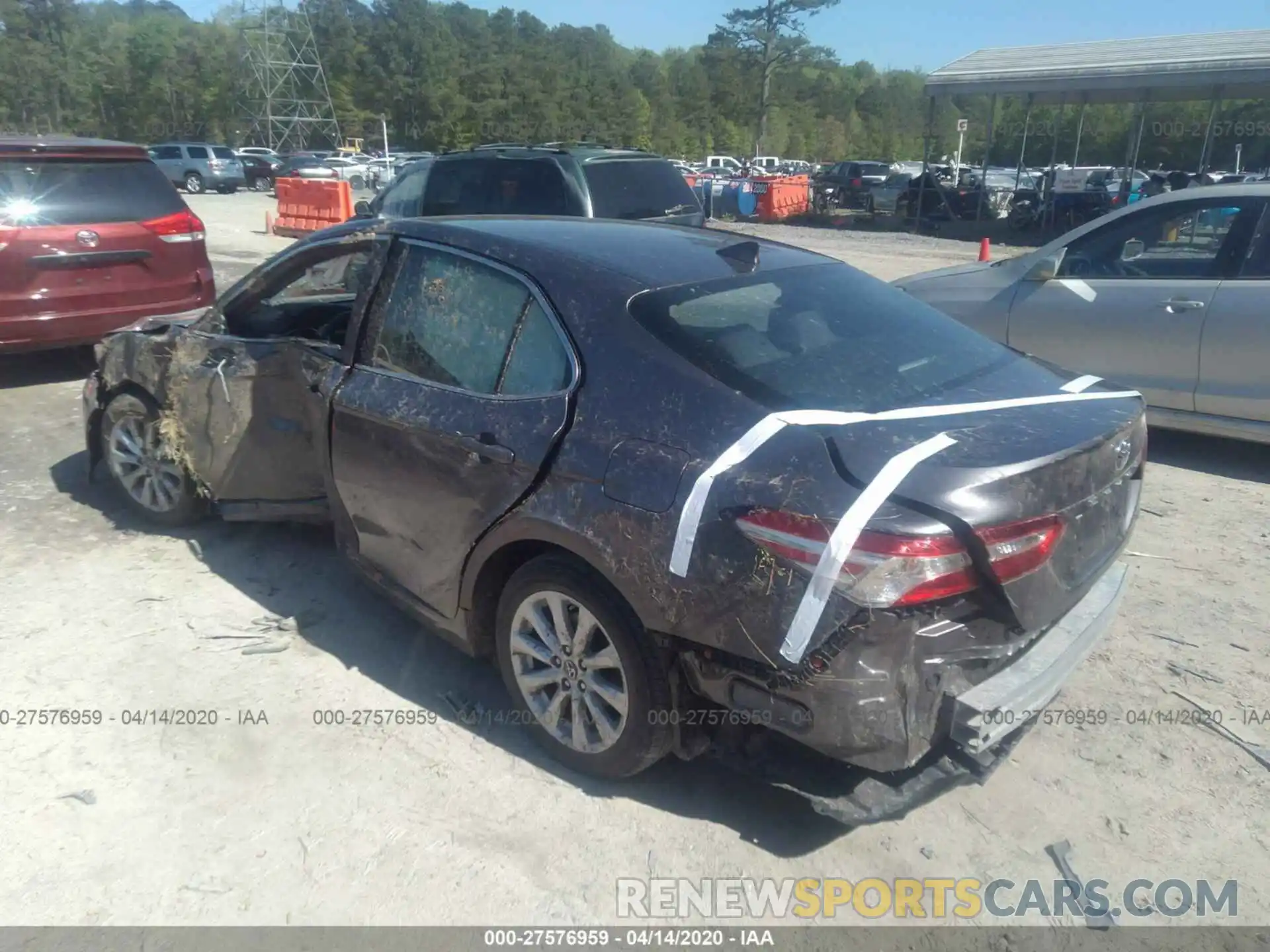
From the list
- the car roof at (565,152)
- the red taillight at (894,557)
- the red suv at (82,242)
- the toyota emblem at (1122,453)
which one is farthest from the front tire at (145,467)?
the car roof at (565,152)

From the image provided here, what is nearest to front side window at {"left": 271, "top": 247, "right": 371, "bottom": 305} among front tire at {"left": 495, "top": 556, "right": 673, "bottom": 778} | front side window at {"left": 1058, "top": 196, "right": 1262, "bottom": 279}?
front tire at {"left": 495, "top": 556, "right": 673, "bottom": 778}

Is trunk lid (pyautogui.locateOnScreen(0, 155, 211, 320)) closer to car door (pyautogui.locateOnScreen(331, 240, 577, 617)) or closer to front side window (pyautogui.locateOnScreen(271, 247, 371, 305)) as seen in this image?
front side window (pyautogui.locateOnScreen(271, 247, 371, 305))

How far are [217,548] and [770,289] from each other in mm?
3183

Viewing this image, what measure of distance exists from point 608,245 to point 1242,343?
4.24 m

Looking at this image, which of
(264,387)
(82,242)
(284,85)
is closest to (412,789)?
(264,387)

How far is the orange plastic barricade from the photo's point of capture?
19.5 meters

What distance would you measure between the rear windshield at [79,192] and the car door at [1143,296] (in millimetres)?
6578

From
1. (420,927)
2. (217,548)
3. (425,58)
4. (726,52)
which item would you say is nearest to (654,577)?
(420,927)

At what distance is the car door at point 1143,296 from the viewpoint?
19.6ft

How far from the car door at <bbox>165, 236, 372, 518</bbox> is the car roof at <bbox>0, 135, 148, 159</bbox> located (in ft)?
11.8

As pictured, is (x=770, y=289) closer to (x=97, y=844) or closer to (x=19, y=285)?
(x=97, y=844)

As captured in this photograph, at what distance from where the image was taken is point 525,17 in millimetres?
94625

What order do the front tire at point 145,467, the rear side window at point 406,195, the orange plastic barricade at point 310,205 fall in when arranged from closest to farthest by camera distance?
the front tire at point 145,467
the rear side window at point 406,195
the orange plastic barricade at point 310,205

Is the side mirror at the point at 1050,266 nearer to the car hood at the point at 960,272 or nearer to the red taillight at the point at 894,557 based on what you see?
the car hood at the point at 960,272
